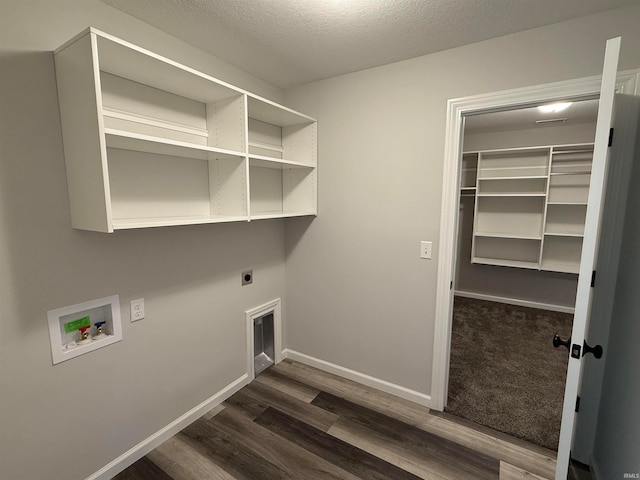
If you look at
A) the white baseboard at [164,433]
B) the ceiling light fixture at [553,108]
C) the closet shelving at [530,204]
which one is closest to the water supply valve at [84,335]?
the white baseboard at [164,433]

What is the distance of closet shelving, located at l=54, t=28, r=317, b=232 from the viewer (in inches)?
48.0

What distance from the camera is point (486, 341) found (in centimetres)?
331

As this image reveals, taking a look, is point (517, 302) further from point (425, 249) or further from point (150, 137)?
point (150, 137)

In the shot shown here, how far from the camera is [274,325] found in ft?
9.14

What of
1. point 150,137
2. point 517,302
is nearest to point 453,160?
point 150,137

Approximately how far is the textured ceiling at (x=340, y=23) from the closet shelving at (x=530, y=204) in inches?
117

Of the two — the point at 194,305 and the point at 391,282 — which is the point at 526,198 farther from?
the point at 194,305

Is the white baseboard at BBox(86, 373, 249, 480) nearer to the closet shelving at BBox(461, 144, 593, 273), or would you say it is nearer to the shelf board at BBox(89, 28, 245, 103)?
the shelf board at BBox(89, 28, 245, 103)

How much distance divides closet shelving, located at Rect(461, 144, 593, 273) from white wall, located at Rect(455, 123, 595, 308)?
152mm

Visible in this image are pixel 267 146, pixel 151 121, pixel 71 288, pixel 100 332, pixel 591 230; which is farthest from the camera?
pixel 267 146

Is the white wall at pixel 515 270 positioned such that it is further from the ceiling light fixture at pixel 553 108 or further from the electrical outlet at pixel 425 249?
the electrical outlet at pixel 425 249

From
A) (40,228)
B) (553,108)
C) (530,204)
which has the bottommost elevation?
(40,228)

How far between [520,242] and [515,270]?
0.43 meters

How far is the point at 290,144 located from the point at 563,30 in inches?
73.7
